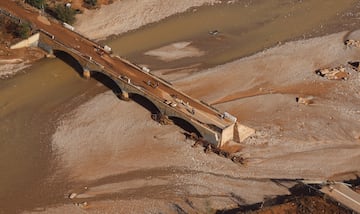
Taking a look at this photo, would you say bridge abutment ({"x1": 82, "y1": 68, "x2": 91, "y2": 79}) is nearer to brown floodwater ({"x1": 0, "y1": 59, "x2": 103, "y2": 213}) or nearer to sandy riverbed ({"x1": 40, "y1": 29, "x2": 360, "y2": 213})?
brown floodwater ({"x1": 0, "y1": 59, "x2": 103, "y2": 213})

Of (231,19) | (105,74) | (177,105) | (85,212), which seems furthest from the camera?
(231,19)

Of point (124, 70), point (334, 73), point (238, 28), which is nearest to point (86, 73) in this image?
point (124, 70)

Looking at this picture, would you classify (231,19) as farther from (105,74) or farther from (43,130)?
(43,130)

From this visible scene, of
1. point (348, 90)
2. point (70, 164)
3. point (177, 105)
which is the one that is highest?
point (348, 90)

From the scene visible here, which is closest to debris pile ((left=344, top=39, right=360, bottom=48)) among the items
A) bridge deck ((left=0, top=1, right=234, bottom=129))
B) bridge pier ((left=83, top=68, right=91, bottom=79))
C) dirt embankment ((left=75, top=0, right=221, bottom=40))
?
dirt embankment ((left=75, top=0, right=221, bottom=40))

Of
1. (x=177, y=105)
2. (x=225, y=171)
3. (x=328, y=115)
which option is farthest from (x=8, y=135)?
(x=328, y=115)
